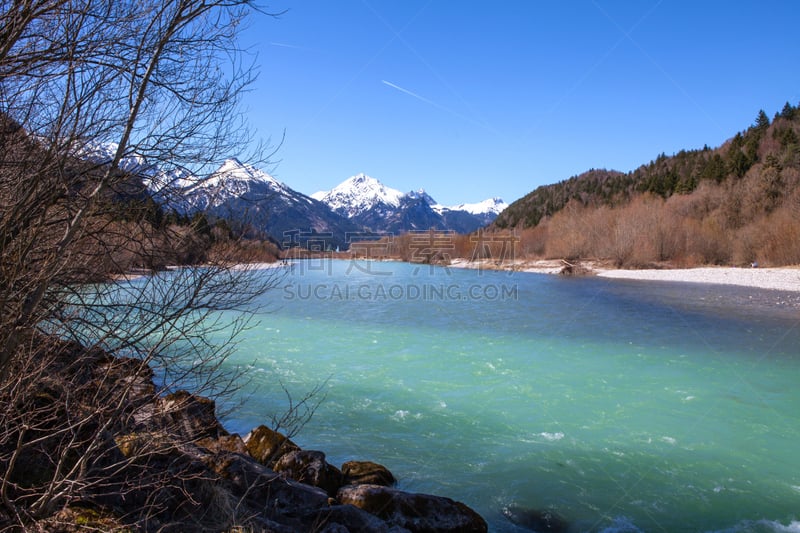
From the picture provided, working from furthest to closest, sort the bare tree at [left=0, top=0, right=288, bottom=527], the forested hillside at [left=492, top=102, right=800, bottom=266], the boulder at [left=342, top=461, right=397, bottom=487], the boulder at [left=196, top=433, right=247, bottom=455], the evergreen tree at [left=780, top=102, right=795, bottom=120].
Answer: the evergreen tree at [left=780, top=102, right=795, bottom=120] < the forested hillside at [left=492, top=102, right=800, bottom=266] < the boulder at [left=196, top=433, right=247, bottom=455] < the boulder at [left=342, top=461, right=397, bottom=487] < the bare tree at [left=0, top=0, right=288, bottom=527]

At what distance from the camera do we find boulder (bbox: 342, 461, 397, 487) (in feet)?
21.7

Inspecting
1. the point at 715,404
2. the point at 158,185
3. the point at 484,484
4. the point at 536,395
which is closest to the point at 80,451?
the point at 158,185

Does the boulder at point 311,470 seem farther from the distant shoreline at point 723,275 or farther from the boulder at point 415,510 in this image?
the distant shoreline at point 723,275

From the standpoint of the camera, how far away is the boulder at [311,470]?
6227 millimetres

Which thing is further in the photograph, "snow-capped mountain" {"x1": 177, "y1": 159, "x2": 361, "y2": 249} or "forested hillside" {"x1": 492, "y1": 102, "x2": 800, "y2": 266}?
"forested hillside" {"x1": 492, "y1": 102, "x2": 800, "y2": 266}

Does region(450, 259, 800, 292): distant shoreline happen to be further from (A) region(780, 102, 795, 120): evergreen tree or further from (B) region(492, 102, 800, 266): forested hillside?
(A) region(780, 102, 795, 120): evergreen tree

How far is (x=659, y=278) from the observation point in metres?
44.7

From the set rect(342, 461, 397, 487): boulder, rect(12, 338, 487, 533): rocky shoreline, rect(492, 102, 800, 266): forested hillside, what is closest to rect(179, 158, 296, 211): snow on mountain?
rect(12, 338, 487, 533): rocky shoreline

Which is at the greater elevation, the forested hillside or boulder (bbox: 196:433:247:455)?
the forested hillside

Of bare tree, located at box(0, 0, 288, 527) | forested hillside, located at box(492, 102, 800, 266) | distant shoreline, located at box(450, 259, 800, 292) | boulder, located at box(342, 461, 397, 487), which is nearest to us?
bare tree, located at box(0, 0, 288, 527)

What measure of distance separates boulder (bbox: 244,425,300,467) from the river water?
134cm

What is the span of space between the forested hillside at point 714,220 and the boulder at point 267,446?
52.6 m

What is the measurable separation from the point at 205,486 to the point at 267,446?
2253 millimetres

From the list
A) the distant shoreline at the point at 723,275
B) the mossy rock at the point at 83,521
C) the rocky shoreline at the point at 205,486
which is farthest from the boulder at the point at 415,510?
the distant shoreline at the point at 723,275
